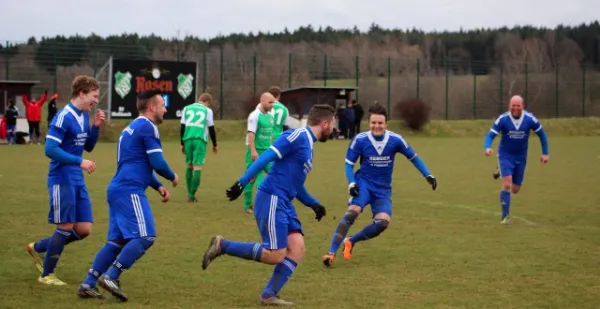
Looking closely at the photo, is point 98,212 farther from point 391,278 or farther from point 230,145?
point 230,145

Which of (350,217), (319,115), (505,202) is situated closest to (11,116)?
(505,202)

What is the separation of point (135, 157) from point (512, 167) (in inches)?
316

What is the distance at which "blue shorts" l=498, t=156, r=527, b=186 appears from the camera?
46.8 ft

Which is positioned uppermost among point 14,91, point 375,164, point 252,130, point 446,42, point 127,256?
point 446,42

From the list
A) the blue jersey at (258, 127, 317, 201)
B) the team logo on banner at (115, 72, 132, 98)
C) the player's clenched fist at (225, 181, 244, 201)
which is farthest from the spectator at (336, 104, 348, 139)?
the player's clenched fist at (225, 181, 244, 201)

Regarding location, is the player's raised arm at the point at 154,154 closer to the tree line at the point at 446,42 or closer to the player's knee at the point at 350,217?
the player's knee at the point at 350,217

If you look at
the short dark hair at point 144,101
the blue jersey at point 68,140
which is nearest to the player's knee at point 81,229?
the blue jersey at point 68,140

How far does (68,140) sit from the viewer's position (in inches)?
336

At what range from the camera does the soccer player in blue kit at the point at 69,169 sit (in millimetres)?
8383

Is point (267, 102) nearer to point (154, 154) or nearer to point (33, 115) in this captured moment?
point (154, 154)

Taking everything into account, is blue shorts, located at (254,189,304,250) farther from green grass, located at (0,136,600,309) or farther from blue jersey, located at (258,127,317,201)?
green grass, located at (0,136,600,309)

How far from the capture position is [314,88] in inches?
1818

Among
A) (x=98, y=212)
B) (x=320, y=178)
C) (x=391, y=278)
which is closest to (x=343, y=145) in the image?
(x=320, y=178)

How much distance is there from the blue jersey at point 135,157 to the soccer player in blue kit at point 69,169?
0.55m
